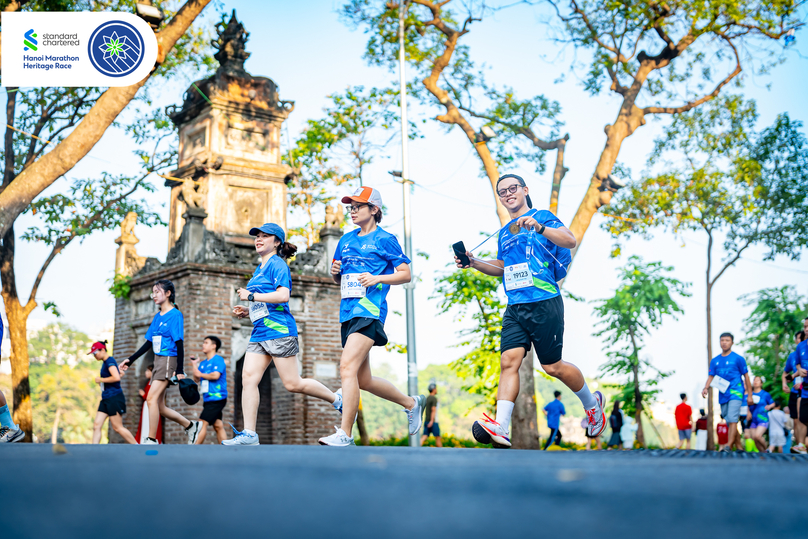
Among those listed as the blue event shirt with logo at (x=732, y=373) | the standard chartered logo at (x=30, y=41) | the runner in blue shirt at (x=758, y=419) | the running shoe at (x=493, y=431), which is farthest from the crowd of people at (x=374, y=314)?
the runner in blue shirt at (x=758, y=419)

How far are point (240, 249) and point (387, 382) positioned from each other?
13.9m

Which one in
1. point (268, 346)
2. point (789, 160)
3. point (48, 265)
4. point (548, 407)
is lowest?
point (548, 407)

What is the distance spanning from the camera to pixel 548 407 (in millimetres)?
19750

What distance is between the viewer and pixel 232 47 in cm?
2225

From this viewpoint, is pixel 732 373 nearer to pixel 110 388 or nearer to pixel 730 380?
pixel 730 380

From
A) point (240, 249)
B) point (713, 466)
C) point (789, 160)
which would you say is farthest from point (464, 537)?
point (789, 160)

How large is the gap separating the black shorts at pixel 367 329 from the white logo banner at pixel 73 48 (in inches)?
323

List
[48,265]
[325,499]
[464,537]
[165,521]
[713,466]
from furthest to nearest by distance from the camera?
[48,265] → [713,466] → [325,499] → [165,521] → [464,537]

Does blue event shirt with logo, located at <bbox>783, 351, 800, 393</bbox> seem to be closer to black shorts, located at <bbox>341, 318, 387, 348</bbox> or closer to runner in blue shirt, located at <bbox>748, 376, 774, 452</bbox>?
runner in blue shirt, located at <bbox>748, 376, 774, 452</bbox>

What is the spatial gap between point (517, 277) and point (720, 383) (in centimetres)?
638

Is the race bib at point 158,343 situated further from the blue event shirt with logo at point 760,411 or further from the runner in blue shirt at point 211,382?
the blue event shirt with logo at point 760,411

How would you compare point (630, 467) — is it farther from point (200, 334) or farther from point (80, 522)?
point (200, 334)

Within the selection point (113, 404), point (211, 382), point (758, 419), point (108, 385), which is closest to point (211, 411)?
point (211, 382)

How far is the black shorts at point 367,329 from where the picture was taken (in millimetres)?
6425
